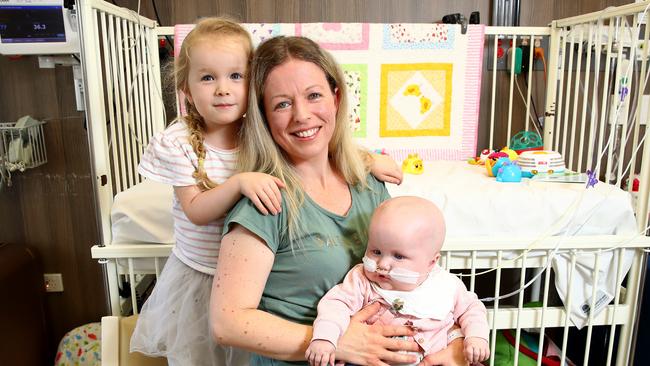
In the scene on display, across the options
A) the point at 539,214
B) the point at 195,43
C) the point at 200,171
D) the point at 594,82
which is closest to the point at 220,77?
the point at 195,43

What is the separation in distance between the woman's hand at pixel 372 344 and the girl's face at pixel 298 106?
351mm

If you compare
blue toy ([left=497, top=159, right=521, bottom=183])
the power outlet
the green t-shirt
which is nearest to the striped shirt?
A: the green t-shirt

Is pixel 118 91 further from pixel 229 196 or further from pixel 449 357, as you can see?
pixel 449 357

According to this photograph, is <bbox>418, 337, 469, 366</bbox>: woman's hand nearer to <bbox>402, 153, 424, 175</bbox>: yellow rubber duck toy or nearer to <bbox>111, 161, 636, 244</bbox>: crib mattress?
<bbox>111, 161, 636, 244</bbox>: crib mattress

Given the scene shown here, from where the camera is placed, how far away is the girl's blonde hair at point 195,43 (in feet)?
3.64

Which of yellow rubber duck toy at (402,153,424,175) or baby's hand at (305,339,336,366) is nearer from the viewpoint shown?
baby's hand at (305,339,336,366)

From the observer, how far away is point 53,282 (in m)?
2.28

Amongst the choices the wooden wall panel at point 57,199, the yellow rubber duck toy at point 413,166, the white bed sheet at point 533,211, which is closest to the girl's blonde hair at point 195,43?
the white bed sheet at point 533,211

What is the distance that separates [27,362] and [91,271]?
44 centimetres

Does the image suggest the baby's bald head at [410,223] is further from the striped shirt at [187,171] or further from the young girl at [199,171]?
the striped shirt at [187,171]

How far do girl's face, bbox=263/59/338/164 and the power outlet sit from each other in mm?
1776

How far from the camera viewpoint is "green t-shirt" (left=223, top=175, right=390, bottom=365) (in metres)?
0.93

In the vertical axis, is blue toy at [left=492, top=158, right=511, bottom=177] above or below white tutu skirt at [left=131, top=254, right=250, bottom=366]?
above

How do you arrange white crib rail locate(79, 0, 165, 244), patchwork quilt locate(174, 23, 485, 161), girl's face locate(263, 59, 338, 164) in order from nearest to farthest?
girl's face locate(263, 59, 338, 164) → white crib rail locate(79, 0, 165, 244) → patchwork quilt locate(174, 23, 485, 161)
